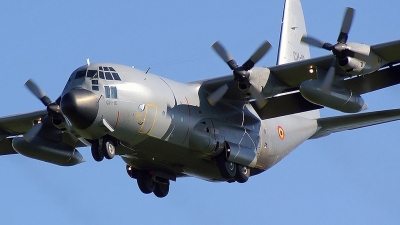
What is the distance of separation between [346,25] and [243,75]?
3.32 metres

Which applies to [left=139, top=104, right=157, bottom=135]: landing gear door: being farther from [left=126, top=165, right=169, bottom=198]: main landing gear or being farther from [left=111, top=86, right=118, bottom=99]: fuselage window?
[left=126, top=165, right=169, bottom=198]: main landing gear

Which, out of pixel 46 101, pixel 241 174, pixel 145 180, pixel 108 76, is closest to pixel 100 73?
pixel 108 76

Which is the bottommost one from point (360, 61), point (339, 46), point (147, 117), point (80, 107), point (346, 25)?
point (147, 117)

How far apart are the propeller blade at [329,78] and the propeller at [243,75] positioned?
2.31m

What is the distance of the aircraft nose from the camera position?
24375 millimetres

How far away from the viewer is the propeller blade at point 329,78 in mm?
25505

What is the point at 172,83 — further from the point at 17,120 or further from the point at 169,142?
Result: the point at 17,120

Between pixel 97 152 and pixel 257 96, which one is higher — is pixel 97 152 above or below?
below

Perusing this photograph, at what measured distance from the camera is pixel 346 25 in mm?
26469

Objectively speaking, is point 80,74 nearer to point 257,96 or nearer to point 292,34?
point 257,96

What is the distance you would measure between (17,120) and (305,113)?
9581 mm

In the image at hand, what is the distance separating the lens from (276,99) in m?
28.8

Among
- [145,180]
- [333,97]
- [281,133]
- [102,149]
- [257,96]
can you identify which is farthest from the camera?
[281,133]

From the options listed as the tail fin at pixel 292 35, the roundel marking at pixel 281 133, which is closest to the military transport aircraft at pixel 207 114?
the roundel marking at pixel 281 133
